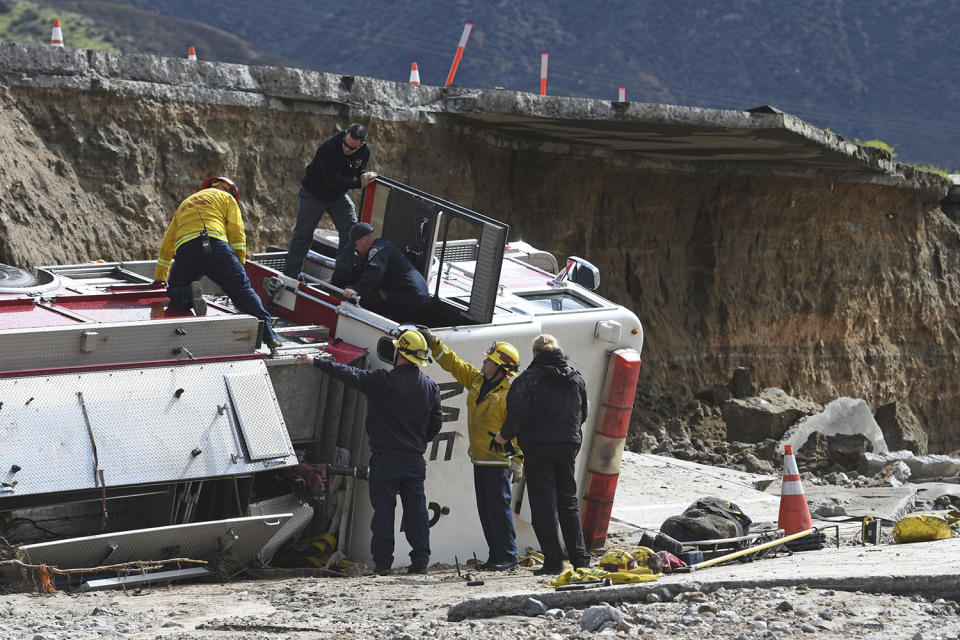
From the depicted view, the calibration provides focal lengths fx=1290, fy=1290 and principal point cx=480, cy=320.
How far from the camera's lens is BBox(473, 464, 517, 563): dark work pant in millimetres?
8664

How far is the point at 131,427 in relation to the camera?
7.64m

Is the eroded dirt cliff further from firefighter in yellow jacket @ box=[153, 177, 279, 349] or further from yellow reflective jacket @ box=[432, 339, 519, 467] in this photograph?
yellow reflective jacket @ box=[432, 339, 519, 467]

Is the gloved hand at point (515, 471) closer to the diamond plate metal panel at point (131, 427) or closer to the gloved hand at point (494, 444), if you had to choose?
the gloved hand at point (494, 444)

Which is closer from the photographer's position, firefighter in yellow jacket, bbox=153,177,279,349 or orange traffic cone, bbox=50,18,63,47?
firefighter in yellow jacket, bbox=153,177,279,349

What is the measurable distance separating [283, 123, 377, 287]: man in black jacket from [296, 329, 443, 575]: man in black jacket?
2.00 m

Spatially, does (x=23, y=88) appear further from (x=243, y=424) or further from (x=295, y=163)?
(x=243, y=424)

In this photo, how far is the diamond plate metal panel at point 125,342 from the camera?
759cm

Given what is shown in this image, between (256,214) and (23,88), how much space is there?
293cm

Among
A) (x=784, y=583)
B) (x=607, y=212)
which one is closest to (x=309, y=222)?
(x=784, y=583)

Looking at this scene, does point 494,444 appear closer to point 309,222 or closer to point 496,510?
point 496,510

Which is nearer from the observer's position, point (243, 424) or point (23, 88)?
point (243, 424)

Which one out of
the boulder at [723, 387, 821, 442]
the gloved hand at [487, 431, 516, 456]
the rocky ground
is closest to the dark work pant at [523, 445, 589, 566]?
the gloved hand at [487, 431, 516, 456]

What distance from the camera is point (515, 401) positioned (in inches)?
324

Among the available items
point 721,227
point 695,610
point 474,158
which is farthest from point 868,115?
point 695,610
